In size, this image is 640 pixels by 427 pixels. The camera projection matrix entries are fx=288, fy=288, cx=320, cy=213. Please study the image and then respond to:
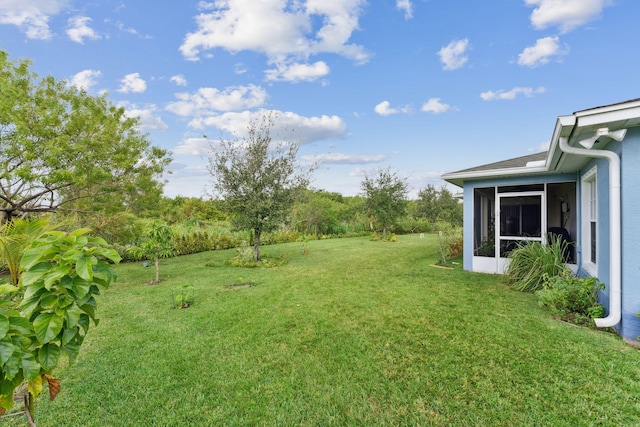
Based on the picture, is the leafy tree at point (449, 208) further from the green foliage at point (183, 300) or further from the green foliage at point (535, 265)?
the green foliage at point (183, 300)

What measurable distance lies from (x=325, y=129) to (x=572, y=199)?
461 inches

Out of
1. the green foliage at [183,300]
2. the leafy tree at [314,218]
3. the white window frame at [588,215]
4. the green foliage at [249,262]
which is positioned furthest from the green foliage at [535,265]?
the leafy tree at [314,218]

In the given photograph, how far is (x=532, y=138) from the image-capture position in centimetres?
979

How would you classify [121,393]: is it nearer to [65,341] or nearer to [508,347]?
[65,341]

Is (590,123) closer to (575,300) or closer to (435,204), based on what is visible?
(575,300)

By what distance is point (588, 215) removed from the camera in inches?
218

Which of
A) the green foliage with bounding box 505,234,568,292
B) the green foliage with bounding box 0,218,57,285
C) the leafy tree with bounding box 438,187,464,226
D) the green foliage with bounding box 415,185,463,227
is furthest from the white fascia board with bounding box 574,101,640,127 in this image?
the green foliage with bounding box 415,185,463,227

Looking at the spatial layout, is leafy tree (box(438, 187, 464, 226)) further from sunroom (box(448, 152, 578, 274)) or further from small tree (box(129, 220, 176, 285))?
small tree (box(129, 220, 176, 285))

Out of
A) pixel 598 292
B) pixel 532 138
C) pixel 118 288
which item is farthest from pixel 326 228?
pixel 598 292

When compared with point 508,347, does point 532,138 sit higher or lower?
higher

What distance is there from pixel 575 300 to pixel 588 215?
196 cm

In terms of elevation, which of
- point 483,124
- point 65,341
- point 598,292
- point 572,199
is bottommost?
point 598,292

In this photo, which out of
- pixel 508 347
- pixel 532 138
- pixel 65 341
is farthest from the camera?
pixel 532 138

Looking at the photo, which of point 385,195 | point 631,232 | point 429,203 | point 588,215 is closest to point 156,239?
point 631,232
